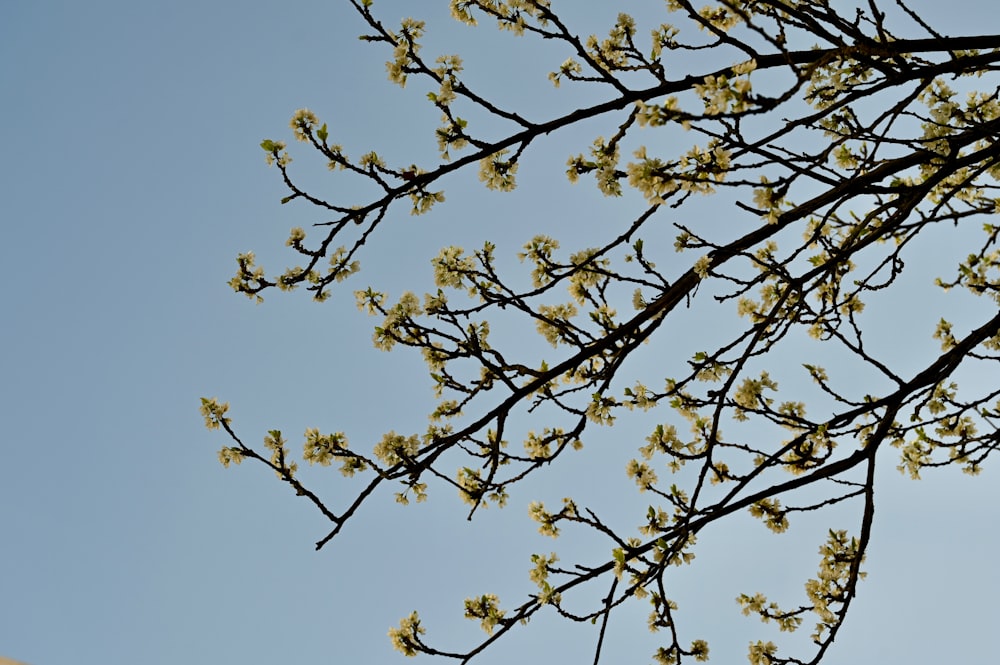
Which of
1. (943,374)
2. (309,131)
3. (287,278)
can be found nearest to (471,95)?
(309,131)

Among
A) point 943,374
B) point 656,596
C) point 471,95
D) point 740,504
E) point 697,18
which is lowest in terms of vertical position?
point 656,596

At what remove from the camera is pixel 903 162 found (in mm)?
3859

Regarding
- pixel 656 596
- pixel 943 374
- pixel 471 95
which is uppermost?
pixel 471 95

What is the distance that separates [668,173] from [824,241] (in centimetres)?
111

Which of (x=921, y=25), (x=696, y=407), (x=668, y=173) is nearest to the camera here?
(x=668, y=173)

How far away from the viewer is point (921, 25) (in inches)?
138

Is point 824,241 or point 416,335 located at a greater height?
point 824,241

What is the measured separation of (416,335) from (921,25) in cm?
280

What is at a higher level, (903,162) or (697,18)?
(903,162)

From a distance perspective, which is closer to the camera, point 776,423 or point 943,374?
point 943,374

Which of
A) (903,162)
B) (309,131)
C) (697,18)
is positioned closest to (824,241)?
(903,162)

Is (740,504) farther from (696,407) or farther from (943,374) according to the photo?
(943,374)

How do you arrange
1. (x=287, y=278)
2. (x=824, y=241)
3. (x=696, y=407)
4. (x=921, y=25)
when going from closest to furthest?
(x=921, y=25), (x=824, y=241), (x=696, y=407), (x=287, y=278)

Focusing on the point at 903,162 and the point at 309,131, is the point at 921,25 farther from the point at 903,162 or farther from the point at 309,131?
the point at 309,131
